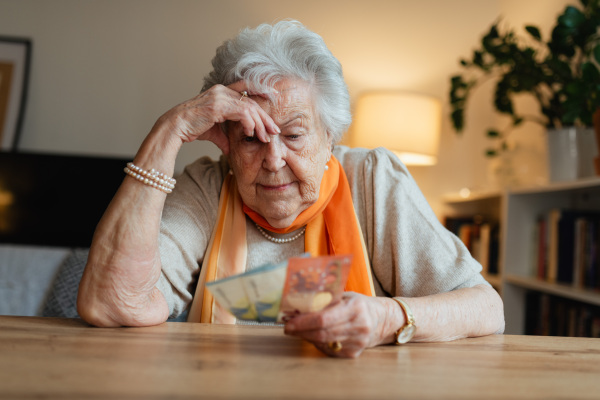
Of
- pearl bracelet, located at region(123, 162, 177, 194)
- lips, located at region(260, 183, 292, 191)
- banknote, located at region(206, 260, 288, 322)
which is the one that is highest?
lips, located at region(260, 183, 292, 191)

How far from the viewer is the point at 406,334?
3.08ft

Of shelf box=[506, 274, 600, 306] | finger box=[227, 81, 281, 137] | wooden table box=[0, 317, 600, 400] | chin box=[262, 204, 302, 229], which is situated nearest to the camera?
wooden table box=[0, 317, 600, 400]

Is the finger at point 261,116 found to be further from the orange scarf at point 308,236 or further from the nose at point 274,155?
the orange scarf at point 308,236

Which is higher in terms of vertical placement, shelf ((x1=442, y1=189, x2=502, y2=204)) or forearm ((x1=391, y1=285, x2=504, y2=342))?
shelf ((x1=442, y1=189, x2=502, y2=204))

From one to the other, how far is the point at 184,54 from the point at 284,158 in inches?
93.2

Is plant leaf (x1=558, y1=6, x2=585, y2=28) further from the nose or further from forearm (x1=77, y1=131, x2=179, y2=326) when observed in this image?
forearm (x1=77, y1=131, x2=179, y2=326)

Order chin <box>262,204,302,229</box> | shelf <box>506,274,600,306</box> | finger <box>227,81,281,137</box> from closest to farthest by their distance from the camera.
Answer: finger <box>227,81,281,137</box> → chin <box>262,204,302,229</box> → shelf <box>506,274,600,306</box>

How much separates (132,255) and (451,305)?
0.63 m

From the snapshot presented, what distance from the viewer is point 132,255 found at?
3.49 feet

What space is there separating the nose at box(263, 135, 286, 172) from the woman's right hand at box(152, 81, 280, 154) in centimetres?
4

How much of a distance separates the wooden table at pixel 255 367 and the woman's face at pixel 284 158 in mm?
372

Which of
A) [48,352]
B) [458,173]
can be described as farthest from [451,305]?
[458,173]

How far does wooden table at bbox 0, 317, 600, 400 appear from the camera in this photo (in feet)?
2.11

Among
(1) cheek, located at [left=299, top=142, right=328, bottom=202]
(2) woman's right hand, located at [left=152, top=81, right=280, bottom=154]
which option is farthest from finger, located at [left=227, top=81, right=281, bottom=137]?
(1) cheek, located at [left=299, top=142, right=328, bottom=202]
